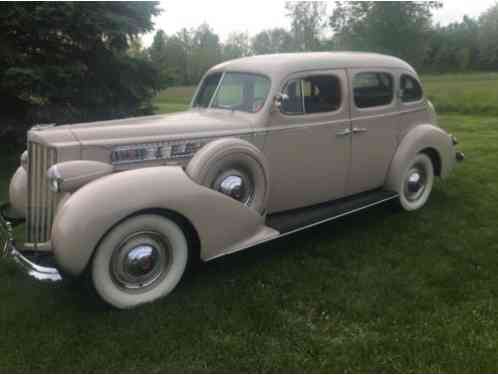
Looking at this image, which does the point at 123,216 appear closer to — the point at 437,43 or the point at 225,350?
the point at 225,350

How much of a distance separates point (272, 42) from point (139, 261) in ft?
129

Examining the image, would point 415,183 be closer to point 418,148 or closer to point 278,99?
point 418,148

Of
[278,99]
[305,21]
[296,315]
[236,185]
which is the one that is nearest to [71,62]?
[278,99]

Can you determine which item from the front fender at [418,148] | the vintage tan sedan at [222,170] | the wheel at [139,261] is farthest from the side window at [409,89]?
the wheel at [139,261]

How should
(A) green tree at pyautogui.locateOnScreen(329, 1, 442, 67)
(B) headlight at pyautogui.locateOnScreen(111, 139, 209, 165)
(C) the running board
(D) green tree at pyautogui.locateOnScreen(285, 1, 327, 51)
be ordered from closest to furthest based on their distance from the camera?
(B) headlight at pyautogui.locateOnScreen(111, 139, 209, 165) < (C) the running board < (A) green tree at pyautogui.locateOnScreen(329, 1, 442, 67) < (D) green tree at pyautogui.locateOnScreen(285, 1, 327, 51)

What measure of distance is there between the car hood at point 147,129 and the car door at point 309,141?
0.40 meters

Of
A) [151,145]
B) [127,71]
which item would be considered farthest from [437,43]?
[151,145]

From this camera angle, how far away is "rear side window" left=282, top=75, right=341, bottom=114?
430 cm

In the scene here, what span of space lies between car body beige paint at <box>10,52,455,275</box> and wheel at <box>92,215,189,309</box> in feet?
0.41

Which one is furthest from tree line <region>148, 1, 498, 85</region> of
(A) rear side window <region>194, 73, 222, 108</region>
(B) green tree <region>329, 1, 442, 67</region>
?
(A) rear side window <region>194, 73, 222, 108</region>

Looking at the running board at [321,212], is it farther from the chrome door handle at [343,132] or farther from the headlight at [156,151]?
the headlight at [156,151]

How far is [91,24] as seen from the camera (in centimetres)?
684

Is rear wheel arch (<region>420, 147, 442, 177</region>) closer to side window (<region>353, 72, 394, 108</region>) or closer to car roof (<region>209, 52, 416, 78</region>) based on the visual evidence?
side window (<region>353, 72, 394, 108</region>)

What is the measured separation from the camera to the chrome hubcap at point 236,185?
146 inches
